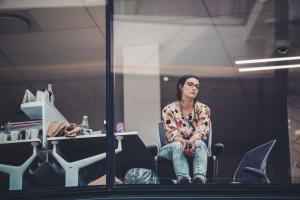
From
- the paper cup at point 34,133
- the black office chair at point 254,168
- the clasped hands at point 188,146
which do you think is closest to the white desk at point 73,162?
the paper cup at point 34,133

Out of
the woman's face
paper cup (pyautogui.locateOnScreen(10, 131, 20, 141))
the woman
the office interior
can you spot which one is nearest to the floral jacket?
the woman

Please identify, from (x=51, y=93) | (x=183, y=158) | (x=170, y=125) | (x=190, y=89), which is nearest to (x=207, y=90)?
(x=190, y=89)

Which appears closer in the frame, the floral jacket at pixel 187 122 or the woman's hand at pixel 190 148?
the woman's hand at pixel 190 148

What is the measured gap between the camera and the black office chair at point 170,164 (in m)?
5.88

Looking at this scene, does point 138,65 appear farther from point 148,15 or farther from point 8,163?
point 8,163

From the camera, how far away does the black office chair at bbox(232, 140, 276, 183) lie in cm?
574

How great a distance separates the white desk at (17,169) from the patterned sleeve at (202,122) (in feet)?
5.14

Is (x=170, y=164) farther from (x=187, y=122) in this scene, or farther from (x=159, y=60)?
(x=159, y=60)

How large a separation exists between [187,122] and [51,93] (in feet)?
5.95

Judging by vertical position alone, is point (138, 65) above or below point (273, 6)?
below

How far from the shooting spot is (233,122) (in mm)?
9586

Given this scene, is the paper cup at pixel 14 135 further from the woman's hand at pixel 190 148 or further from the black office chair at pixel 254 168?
the black office chair at pixel 254 168

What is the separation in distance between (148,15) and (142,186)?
9.86 feet

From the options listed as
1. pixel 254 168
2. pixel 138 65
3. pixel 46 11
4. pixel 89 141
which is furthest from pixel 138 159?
pixel 46 11
